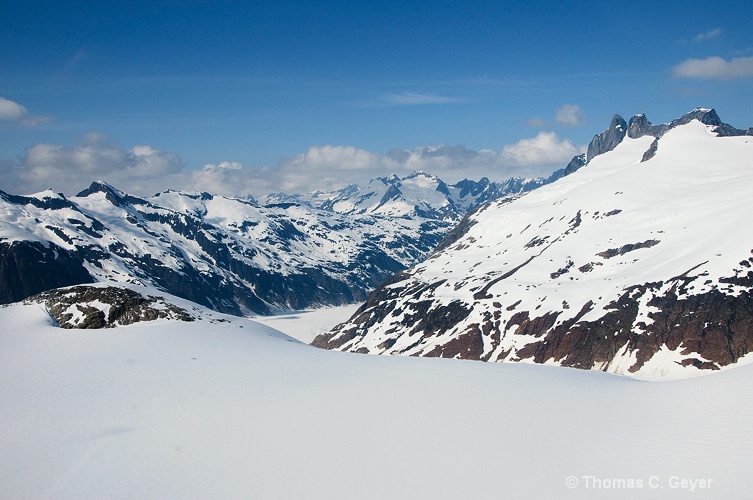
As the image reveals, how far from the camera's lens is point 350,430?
31.8 m

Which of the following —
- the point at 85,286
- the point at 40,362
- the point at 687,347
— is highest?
the point at 85,286

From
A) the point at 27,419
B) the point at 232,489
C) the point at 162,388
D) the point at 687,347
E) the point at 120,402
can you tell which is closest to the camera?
the point at 232,489

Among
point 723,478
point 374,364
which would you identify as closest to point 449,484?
point 723,478

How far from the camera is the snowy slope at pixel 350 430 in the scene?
2638cm

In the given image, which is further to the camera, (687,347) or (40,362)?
(687,347)

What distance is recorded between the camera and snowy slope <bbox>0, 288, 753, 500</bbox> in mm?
26375

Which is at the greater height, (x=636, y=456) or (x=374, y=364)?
(x=374, y=364)

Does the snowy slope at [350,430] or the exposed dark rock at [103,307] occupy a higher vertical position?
the exposed dark rock at [103,307]

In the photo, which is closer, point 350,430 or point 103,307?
point 350,430

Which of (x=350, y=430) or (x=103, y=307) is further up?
(x=103, y=307)

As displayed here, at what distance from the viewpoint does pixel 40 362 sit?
43.1 metres

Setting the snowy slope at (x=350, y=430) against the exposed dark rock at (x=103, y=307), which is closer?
the snowy slope at (x=350, y=430)

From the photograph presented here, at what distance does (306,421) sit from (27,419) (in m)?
17.4

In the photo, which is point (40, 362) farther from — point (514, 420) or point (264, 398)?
point (514, 420)
